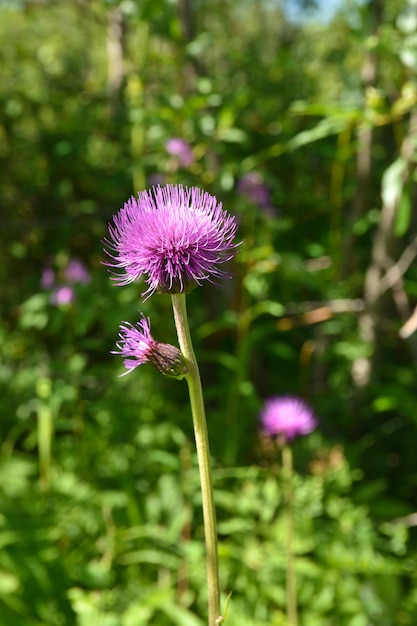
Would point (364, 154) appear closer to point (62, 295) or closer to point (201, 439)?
point (62, 295)

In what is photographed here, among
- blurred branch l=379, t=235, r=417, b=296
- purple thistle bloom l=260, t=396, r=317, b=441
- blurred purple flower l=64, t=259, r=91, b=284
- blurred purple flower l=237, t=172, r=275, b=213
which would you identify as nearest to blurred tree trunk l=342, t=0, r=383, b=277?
blurred branch l=379, t=235, r=417, b=296

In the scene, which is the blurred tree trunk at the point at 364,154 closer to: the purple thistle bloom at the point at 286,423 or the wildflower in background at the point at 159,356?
the purple thistle bloom at the point at 286,423

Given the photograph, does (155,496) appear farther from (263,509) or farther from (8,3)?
(8,3)

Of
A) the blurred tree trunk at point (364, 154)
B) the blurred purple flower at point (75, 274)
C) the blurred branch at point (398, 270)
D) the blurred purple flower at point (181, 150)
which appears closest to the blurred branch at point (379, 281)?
the blurred branch at point (398, 270)

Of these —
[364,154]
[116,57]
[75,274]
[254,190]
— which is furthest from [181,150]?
[116,57]

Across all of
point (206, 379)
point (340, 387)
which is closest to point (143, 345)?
point (340, 387)

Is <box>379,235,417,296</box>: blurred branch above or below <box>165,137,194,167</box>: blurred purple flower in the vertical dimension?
below

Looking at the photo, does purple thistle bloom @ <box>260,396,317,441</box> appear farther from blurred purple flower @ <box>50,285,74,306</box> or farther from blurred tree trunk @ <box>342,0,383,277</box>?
blurred tree trunk @ <box>342,0,383,277</box>

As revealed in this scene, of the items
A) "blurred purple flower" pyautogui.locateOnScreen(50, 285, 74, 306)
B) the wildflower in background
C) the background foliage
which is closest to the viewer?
the wildflower in background
